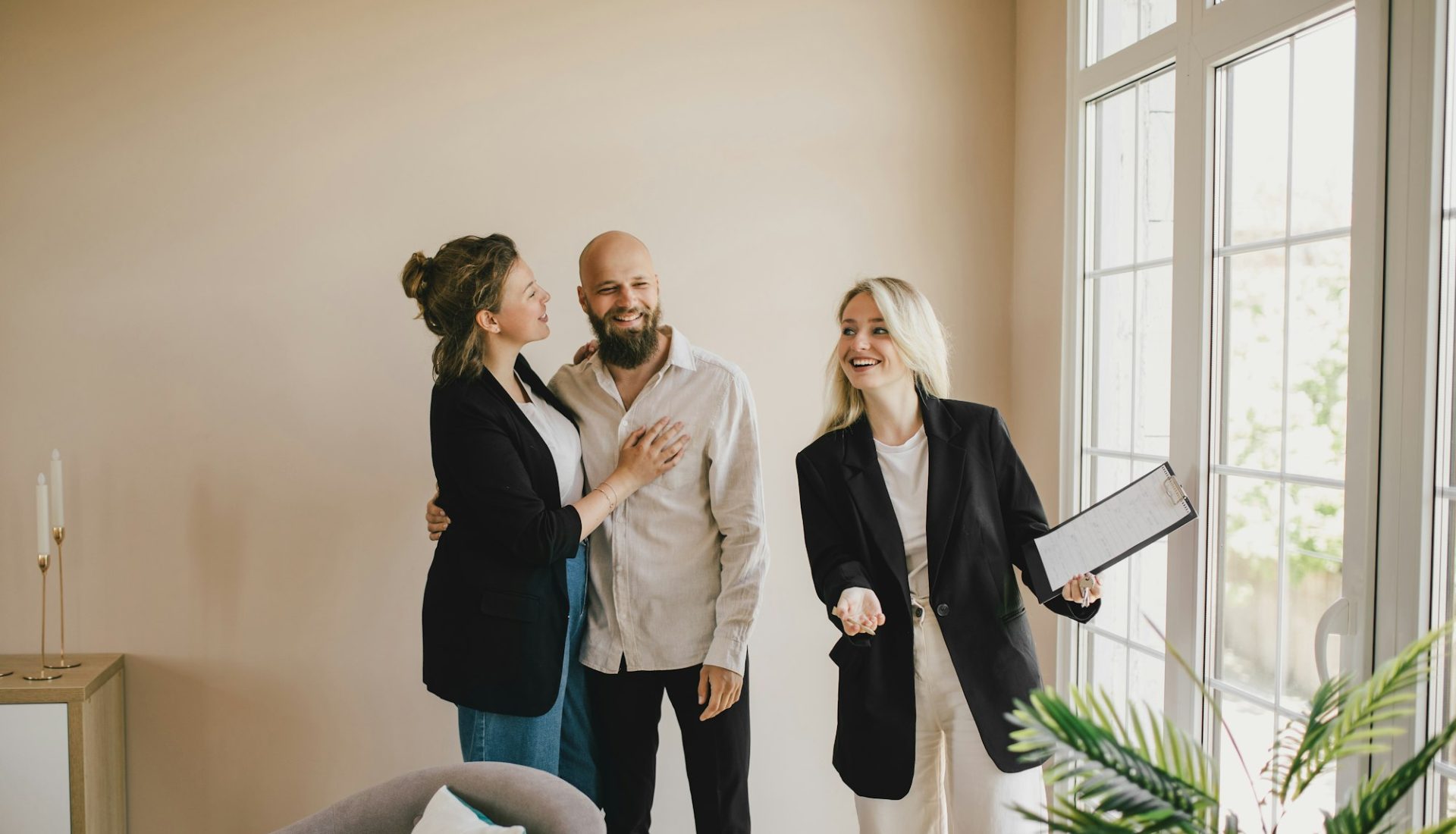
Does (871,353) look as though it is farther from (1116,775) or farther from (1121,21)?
(1121,21)

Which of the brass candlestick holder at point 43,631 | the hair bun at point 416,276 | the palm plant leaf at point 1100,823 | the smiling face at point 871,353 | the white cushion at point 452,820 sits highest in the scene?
the hair bun at point 416,276

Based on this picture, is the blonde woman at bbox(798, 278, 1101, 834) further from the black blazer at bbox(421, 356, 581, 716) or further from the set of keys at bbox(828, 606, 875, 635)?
the black blazer at bbox(421, 356, 581, 716)

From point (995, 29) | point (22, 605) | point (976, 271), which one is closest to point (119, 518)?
point (22, 605)

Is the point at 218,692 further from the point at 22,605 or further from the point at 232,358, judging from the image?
the point at 232,358

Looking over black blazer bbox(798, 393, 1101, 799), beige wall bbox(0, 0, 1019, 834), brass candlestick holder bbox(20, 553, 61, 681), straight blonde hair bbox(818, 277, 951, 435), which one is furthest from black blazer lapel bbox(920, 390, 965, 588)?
brass candlestick holder bbox(20, 553, 61, 681)

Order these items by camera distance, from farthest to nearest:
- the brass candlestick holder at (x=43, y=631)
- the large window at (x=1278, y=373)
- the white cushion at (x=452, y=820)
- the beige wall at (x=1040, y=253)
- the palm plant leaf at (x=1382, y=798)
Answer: the beige wall at (x=1040, y=253) → the brass candlestick holder at (x=43, y=631) → the large window at (x=1278, y=373) → the white cushion at (x=452, y=820) → the palm plant leaf at (x=1382, y=798)

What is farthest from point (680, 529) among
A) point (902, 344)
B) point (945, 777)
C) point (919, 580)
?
point (945, 777)

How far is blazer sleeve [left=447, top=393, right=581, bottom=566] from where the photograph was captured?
1936 millimetres

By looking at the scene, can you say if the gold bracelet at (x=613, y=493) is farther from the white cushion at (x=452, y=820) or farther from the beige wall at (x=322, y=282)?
the beige wall at (x=322, y=282)

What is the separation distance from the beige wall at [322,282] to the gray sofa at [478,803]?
0.94 meters

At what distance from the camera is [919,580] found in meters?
1.92

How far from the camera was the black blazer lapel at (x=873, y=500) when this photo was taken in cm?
188

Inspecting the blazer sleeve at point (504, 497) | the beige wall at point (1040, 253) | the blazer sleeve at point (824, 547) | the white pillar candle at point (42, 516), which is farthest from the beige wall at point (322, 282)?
the blazer sleeve at point (824, 547)

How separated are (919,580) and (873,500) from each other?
7.6 inches
